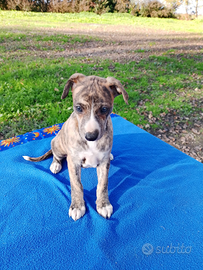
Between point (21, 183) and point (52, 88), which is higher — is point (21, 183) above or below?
below

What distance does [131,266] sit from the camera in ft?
7.95

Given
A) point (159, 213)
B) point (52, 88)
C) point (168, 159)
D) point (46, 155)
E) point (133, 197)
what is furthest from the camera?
point (52, 88)

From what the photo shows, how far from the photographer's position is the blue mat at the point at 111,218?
2.49 meters

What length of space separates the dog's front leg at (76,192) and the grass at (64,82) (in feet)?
9.97

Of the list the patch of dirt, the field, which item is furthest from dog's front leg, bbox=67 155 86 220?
the patch of dirt

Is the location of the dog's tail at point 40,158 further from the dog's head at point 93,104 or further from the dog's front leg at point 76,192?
the dog's head at point 93,104

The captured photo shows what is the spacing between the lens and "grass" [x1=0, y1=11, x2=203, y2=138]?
19.7 feet

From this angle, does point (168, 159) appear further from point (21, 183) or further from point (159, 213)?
point (21, 183)

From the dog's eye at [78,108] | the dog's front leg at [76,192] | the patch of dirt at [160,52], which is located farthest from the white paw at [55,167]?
the patch of dirt at [160,52]

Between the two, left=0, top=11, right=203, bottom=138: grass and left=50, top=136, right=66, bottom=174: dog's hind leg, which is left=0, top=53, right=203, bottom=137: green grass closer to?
left=0, top=11, right=203, bottom=138: grass

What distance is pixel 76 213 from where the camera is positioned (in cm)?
291

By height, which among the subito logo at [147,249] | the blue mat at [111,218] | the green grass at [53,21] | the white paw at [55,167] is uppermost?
the green grass at [53,21]

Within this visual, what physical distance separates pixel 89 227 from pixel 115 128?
2.92 m

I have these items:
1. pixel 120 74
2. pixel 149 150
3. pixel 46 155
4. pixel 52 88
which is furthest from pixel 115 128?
pixel 120 74
